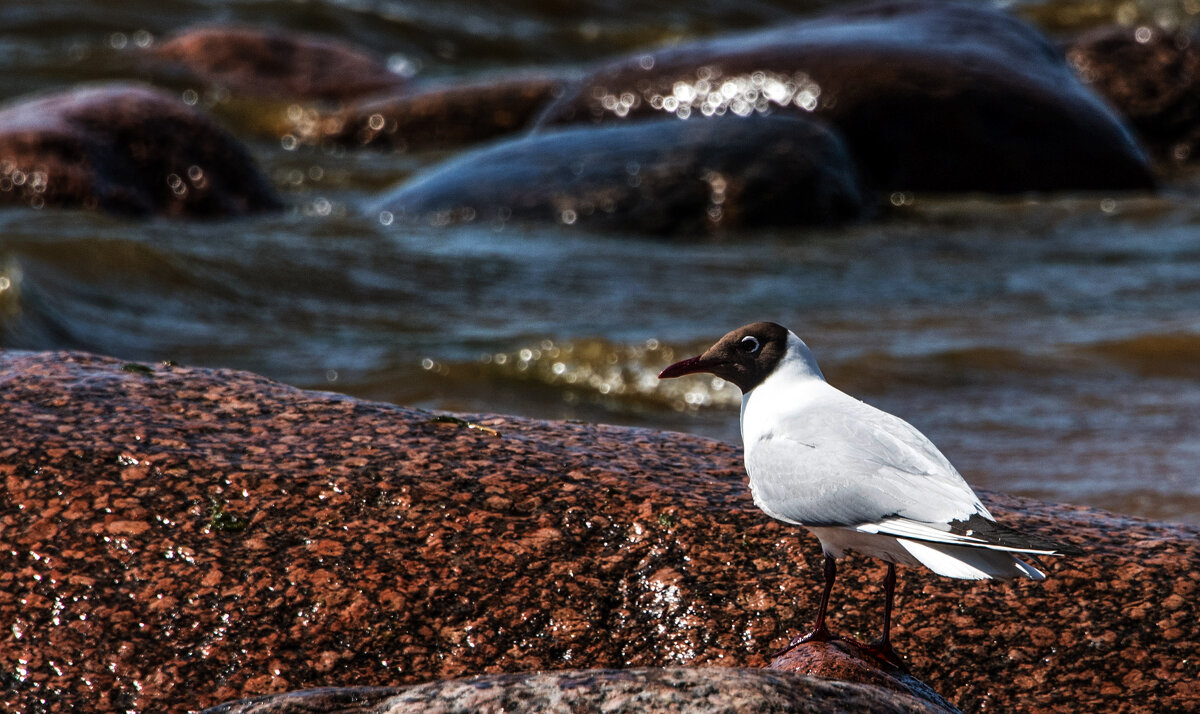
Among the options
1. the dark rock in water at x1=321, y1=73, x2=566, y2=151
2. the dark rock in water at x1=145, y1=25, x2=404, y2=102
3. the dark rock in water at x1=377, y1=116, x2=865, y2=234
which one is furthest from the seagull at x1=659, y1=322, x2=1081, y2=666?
the dark rock in water at x1=145, y1=25, x2=404, y2=102

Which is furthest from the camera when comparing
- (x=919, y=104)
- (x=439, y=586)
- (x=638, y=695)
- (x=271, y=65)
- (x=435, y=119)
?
(x=271, y=65)

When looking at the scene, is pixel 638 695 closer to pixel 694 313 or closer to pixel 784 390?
pixel 784 390

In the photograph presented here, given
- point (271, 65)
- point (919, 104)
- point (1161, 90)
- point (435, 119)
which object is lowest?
point (435, 119)

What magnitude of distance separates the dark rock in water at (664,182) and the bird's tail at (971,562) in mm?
8859

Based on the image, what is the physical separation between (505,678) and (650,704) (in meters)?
0.31

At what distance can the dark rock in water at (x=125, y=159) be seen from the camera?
1125 centimetres

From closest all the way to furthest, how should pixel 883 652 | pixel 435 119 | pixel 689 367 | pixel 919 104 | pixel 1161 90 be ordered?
pixel 883 652, pixel 689 367, pixel 919 104, pixel 1161 90, pixel 435 119

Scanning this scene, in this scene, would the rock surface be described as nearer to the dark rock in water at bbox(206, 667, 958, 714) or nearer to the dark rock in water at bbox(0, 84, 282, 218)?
the dark rock in water at bbox(206, 667, 958, 714)

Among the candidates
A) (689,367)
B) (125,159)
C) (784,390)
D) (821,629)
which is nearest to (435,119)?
(125,159)

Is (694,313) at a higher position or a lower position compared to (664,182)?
lower

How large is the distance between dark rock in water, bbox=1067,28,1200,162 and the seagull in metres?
15.1

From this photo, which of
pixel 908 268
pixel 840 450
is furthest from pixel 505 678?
pixel 908 268

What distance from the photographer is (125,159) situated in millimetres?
11711

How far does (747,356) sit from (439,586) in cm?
96
